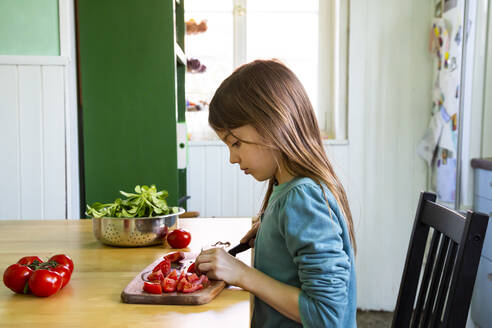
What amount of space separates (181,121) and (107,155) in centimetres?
62

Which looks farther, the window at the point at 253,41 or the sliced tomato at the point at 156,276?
the window at the point at 253,41

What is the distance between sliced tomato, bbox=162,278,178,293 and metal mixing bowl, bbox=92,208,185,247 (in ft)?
1.38

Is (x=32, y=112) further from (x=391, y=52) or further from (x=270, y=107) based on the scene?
(x=391, y=52)

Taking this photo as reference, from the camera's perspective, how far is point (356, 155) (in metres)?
3.05

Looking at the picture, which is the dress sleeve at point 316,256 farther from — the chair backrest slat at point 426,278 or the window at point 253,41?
the window at point 253,41

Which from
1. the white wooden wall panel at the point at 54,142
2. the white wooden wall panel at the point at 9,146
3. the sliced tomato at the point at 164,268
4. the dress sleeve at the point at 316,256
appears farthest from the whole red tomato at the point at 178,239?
the white wooden wall panel at the point at 9,146

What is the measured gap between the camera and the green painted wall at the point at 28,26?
7.41 ft

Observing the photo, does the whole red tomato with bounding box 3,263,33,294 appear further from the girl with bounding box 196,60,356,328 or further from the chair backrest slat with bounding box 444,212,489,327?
the chair backrest slat with bounding box 444,212,489,327

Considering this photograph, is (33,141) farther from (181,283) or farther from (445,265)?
(445,265)

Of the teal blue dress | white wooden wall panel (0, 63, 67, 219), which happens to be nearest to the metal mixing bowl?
the teal blue dress

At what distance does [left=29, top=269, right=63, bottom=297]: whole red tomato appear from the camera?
3.10ft

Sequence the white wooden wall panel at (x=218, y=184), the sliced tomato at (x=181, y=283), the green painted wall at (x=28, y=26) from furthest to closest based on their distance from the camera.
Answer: the white wooden wall panel at (x=218, y=184)
the green painted wall at (x=28, y=26)
the sliced tomato at (x=181, y=283)

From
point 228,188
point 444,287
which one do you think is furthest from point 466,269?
point 228,188

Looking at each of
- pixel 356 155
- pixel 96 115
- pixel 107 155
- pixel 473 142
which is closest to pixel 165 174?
pixel 107 155
